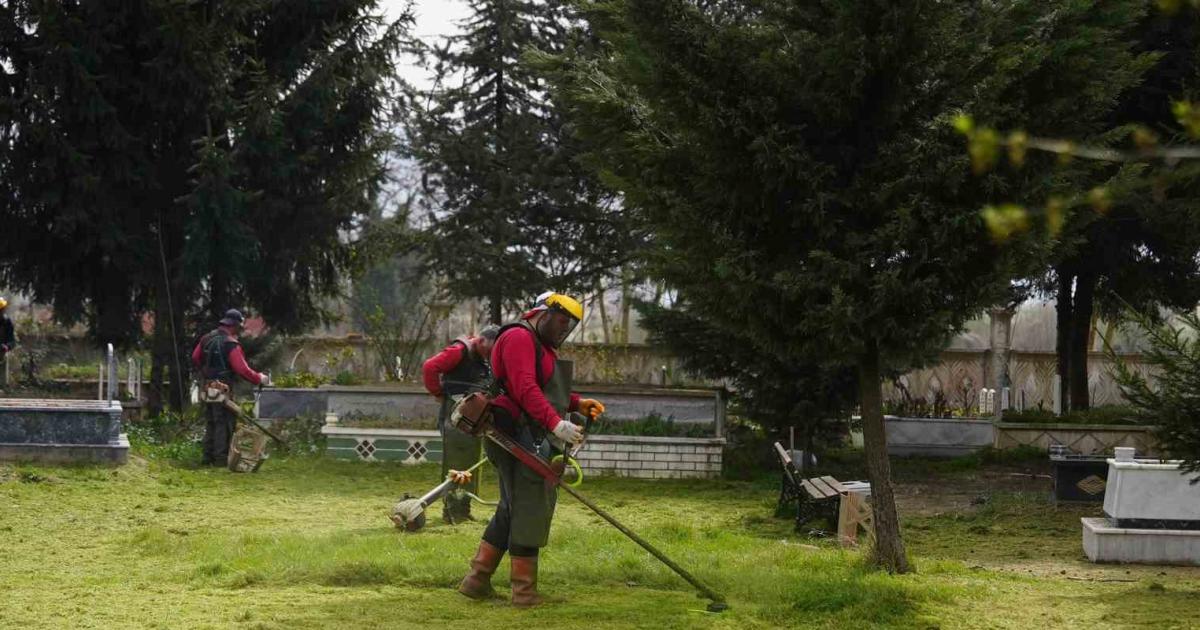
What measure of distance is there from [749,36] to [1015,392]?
21.1 meters

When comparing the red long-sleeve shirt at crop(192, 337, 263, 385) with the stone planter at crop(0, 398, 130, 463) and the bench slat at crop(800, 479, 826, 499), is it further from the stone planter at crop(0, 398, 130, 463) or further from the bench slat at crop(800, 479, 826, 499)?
the bench slat at crop(800, 479, 826, 499)

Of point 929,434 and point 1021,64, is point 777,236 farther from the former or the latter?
point 929,434

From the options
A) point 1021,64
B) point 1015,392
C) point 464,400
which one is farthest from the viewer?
point 1015,392

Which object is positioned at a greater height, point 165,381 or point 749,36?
point 749,36

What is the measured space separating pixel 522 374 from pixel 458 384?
11.0 ft

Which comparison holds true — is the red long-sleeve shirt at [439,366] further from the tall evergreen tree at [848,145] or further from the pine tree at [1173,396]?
the pine tree at [1173,396]

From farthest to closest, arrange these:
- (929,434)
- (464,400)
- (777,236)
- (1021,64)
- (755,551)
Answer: (929,434), (755,551), (777,236), (1021,64), (464,400)

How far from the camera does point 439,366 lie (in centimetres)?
1120

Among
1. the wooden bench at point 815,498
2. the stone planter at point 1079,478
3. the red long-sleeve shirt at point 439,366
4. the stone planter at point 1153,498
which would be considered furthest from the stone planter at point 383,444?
the stone planter at point 1153,498

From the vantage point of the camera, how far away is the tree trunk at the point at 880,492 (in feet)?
31.6

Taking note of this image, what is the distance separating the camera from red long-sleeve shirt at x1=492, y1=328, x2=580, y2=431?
8.05 metres

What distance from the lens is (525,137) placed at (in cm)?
2247

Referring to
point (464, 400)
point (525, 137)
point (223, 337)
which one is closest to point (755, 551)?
point (464, 400)

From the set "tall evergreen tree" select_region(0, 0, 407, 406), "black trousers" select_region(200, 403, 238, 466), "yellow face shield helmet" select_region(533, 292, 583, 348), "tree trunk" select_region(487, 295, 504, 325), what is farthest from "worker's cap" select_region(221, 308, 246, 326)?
"yellow face shield helmet" select_region(533, 292, 583, 348)
